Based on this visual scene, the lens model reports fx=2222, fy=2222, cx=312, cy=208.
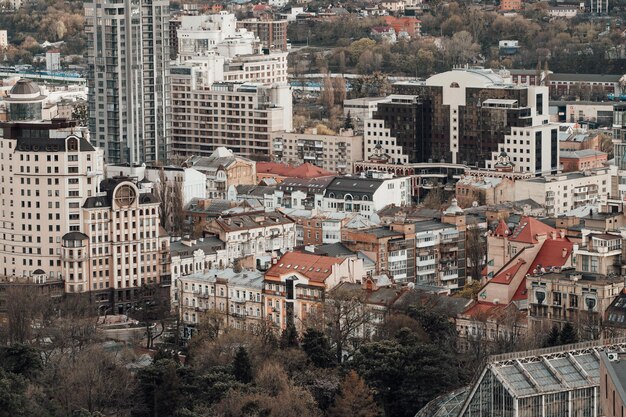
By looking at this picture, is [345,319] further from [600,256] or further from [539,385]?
[539,385]

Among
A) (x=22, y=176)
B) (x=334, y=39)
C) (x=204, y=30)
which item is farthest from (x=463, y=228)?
(x=334, y=39)

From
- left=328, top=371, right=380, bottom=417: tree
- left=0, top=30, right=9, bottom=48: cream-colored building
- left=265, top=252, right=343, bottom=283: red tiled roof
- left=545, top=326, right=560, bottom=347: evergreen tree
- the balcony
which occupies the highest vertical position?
left=0, top=30, right=9, bottom=48: cream-colored building

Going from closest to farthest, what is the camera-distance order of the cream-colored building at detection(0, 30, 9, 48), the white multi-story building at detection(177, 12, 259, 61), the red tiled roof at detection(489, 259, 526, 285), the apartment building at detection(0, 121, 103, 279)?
the red tiled roof at detection(489, 259, 526, 285)
the apartment building at detection(0, 121, 103, 279)
the white multi-story building at detection(177, 12, 259, 61)
the cream-colored building at detection(0, 30, 9, 48)

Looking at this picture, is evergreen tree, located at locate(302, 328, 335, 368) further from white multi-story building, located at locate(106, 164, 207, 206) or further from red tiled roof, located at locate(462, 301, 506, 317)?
white multi-story building, located at locate(106, 164, 207, 206)

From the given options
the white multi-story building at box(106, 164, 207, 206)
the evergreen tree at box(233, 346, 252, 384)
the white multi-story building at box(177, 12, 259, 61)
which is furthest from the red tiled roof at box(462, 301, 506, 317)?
the white multi-story building at box(177, 12, 259, 61)

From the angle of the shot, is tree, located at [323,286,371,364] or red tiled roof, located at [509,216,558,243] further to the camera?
red tiled roof, located at [509,216,558,243]

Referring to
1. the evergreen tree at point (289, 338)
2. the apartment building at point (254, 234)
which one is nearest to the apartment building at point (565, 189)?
the apartment building at point (254, 234)

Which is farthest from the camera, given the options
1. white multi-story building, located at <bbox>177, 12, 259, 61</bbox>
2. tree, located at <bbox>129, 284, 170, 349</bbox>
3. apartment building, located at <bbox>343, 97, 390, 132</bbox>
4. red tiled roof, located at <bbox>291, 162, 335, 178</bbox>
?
white multi-story building, located at <bbox>177, 12, 259, 61</bbox>
